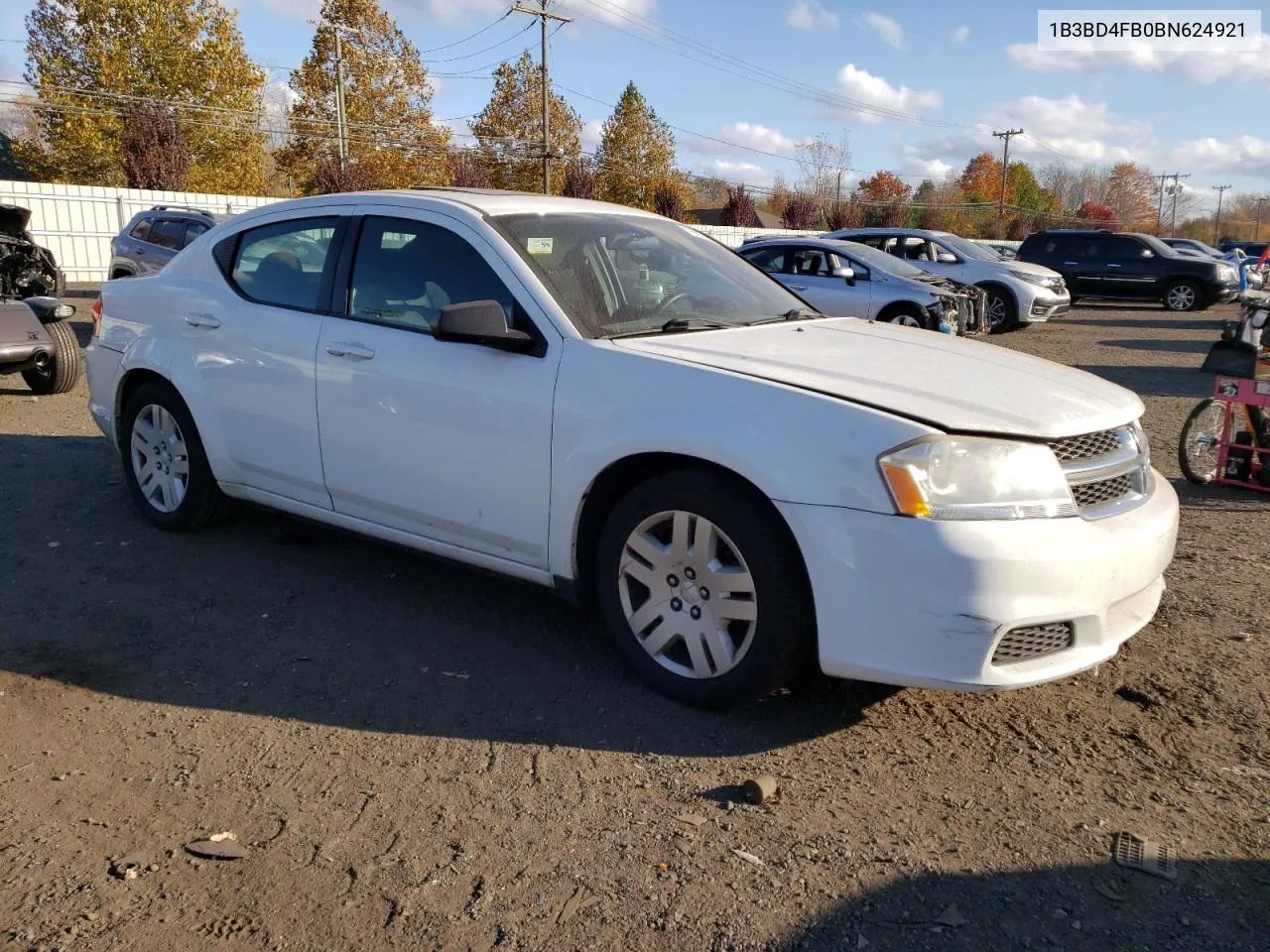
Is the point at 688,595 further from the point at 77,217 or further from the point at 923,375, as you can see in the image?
the point at 77,217

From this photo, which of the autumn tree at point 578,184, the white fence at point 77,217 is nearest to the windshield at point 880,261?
the white fence at point 77,217

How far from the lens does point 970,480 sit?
299 cm

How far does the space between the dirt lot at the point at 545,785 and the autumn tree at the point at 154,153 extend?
31077 millimetres

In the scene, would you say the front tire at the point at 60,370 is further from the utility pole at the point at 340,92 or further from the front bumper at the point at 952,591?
the utility pole at the point at 340,92

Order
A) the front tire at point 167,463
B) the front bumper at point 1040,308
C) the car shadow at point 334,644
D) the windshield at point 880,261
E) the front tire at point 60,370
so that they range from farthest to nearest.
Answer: the front bumper at point 1040,308 < the windshield at point 880,261 < the front tire at point 60,370 < the front tire at point 167,463 < the car shadow at point 334,644

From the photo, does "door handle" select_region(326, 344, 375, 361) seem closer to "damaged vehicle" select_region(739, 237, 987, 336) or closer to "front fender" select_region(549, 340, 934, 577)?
"front fender" select_region(549, 340, 934, 577)

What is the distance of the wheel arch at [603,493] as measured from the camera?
338 centimetres

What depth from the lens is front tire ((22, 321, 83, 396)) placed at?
9.30 meters

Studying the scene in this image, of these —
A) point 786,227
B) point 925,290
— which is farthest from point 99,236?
point 786,227

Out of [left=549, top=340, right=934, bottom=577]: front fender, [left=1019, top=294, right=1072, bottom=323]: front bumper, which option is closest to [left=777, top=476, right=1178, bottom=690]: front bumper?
[left=549, top=340, right=934, bottom=577]: front fender

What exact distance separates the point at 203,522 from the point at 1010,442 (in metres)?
3.93

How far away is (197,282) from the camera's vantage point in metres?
5.04

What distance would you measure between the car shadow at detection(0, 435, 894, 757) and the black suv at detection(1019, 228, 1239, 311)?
2178 centimetres

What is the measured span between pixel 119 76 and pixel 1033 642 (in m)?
44.0
